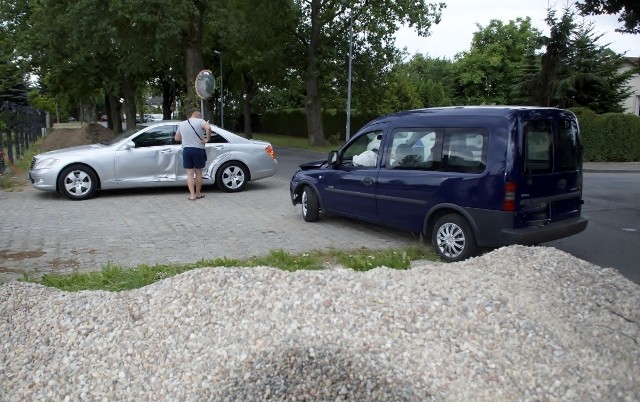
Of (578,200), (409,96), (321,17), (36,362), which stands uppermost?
(321,17)

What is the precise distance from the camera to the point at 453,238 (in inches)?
275

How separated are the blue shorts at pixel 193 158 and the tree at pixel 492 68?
129 feet

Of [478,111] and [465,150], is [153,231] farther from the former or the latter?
[478,111]

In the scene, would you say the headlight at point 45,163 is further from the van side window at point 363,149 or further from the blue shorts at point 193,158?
the van side window at point 363,149

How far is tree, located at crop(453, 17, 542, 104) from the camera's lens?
47.9 m

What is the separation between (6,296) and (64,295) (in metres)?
0.43

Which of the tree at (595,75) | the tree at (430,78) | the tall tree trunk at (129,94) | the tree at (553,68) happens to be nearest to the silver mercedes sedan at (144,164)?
the tree at (553,68)

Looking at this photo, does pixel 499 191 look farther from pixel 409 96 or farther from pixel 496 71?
pixel 496 71

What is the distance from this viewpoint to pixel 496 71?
48656 millimetres

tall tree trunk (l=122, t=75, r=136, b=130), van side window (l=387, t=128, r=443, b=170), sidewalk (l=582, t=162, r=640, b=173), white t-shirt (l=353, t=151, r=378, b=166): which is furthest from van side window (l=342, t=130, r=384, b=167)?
tall tree trunk (l=122, t=75, r=136, b=130)

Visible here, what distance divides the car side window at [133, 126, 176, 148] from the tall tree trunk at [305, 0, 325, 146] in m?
20.4

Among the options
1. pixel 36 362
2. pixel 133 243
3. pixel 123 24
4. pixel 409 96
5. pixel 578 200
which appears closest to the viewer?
pixel 36 362

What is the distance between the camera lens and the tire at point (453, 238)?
6832mm

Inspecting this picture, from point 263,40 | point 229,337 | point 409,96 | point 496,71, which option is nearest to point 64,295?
point 229,337
